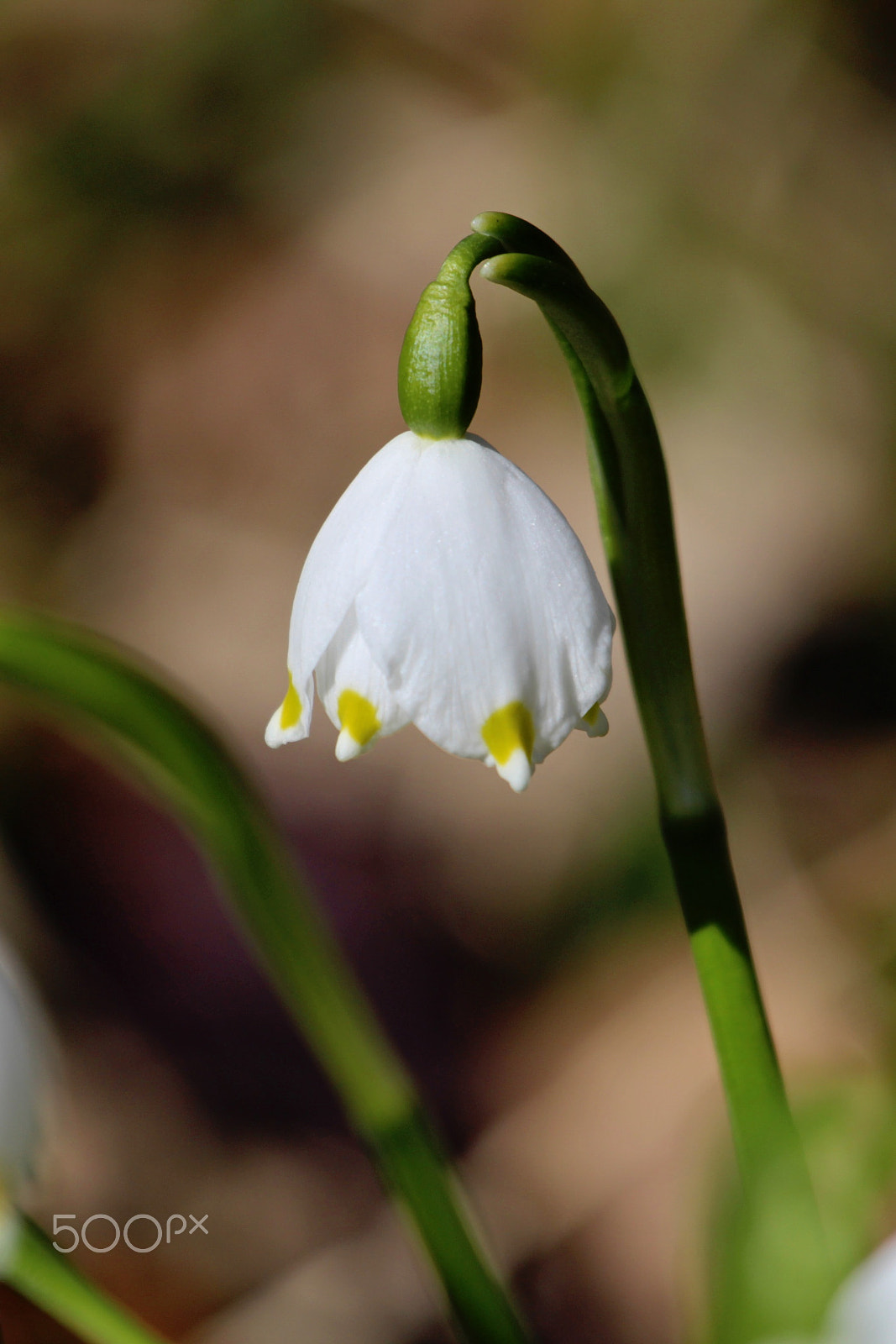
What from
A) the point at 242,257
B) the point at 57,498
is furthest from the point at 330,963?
the point at 242,257

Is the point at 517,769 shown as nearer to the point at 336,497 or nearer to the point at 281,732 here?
the point at 281,732

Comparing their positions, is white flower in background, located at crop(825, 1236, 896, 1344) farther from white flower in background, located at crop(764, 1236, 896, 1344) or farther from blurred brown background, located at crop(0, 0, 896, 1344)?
blurred brown background, located at crop(0, 0, 896, 1344)

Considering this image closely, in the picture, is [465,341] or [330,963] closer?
[465,341]

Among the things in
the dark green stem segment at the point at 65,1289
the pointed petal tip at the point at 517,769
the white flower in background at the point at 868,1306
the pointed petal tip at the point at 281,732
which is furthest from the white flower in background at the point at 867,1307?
the dark green stem segment at the point at 65,1289

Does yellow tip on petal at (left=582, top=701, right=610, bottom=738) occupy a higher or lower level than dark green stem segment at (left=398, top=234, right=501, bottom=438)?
lower

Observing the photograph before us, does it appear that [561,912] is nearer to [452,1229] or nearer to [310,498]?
[310,498]

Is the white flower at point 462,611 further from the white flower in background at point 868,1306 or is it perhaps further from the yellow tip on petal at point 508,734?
the white flower in background at point 868,1306

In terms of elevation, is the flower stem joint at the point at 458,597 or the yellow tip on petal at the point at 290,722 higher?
the flower stem joint at the point at 458,597

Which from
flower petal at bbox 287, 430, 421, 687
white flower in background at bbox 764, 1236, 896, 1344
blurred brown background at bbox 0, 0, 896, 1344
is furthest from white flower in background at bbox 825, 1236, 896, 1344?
blurred brown background at bbox 0, 0, 896, 1344
